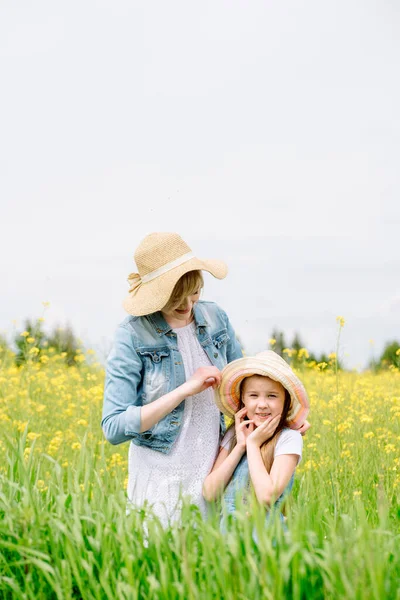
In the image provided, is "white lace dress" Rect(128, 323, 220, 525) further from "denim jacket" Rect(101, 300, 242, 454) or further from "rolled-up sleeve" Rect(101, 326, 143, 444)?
"rolled-up sleeve" Rect(101, 326, 143, 444)

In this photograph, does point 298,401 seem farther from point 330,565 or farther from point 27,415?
point 27,415

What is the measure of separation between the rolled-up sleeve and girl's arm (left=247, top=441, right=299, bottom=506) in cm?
57

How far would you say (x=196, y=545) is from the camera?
9.14 feet

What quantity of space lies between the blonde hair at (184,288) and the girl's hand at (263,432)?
0.66 meters

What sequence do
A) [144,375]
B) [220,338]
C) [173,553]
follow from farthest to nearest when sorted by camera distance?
[220,338] < [144,375] < [173,553]

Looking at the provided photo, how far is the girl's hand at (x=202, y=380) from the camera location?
3.36 meters

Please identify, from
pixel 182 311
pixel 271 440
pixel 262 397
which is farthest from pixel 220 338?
pixel 271 440

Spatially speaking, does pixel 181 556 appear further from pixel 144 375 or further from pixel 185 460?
pixel 144 375

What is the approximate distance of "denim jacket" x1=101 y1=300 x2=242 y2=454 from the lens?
3547mm

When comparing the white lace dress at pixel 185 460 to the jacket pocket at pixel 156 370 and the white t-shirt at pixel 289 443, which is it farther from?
the white t-shirt at pixel 289 443

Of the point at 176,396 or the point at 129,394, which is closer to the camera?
the point at 176,396

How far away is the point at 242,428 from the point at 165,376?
0.44 meters

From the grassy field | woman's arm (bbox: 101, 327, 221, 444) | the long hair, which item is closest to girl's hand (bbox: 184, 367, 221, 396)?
woman's arm (bbox: 101, 327, 221, 444)

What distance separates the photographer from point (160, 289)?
353 centimetres
